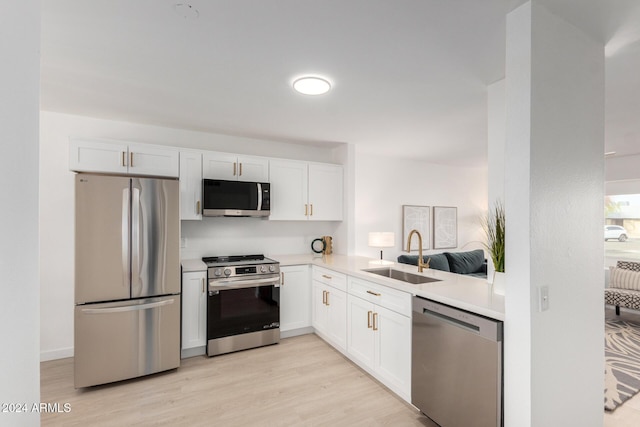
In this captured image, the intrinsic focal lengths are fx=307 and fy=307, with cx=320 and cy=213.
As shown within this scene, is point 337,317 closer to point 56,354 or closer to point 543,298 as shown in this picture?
point 543,298

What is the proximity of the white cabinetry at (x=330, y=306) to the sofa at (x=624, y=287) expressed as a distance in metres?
3.86

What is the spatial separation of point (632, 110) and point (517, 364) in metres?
2.91

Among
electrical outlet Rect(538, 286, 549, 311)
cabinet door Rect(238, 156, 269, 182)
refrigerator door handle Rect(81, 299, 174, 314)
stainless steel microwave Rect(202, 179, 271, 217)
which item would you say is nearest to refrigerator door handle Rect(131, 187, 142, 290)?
refrigerator door handle Rect(81, 299, 174, 314)


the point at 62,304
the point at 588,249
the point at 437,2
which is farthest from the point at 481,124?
the point at 62,304

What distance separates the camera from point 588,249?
5.78 feet

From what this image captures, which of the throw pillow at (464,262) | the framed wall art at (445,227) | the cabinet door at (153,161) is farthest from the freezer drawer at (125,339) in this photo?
the framed wall art at (445,227)

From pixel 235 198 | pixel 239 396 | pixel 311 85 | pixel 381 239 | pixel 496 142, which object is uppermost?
pixel 311 85

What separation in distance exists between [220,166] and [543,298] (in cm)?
310

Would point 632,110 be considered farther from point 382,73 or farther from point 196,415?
point 196,415

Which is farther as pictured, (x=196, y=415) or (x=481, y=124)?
(x=481, y=124)

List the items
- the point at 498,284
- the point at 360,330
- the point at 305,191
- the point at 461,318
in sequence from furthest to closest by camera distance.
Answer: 1. the point at 305,191
2. the point at 360,330
3. the point at 498,284
4. the point at 461,318

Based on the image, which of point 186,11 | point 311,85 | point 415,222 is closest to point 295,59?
point 311,85

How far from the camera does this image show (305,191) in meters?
3.99

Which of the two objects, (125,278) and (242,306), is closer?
(125,278)
